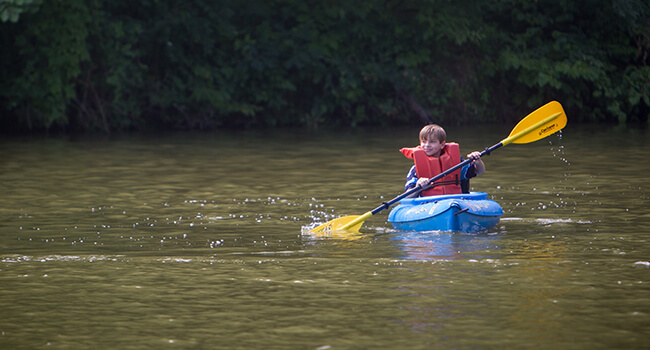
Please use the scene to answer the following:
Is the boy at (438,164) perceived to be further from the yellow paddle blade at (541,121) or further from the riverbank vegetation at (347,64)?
the riverbank vegetation at (347,64)

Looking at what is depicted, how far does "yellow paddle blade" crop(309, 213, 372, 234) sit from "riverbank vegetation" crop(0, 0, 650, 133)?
13062mm

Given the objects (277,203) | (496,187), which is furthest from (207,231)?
(496,187)

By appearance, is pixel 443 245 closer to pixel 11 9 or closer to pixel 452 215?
pixel 452 215

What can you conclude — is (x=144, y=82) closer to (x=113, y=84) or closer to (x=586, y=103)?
(x=113, y=84)

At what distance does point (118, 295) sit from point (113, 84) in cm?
1515

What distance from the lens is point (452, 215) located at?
7.17 m

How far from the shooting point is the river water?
14.3 feet

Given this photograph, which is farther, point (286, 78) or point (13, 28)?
point (286, 78)

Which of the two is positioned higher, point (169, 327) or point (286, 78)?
point (286, 78)

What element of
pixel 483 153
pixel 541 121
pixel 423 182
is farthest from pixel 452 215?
pixel 541 121

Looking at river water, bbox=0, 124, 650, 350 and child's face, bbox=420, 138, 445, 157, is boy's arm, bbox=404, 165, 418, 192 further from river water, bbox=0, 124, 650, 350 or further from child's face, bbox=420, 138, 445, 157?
river water, bbox=0, 124, 650, 350

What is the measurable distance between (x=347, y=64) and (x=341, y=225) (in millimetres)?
14955

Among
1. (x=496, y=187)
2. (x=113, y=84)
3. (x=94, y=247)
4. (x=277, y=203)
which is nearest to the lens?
(x=94, y=247)

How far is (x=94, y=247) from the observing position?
676 centimetres
